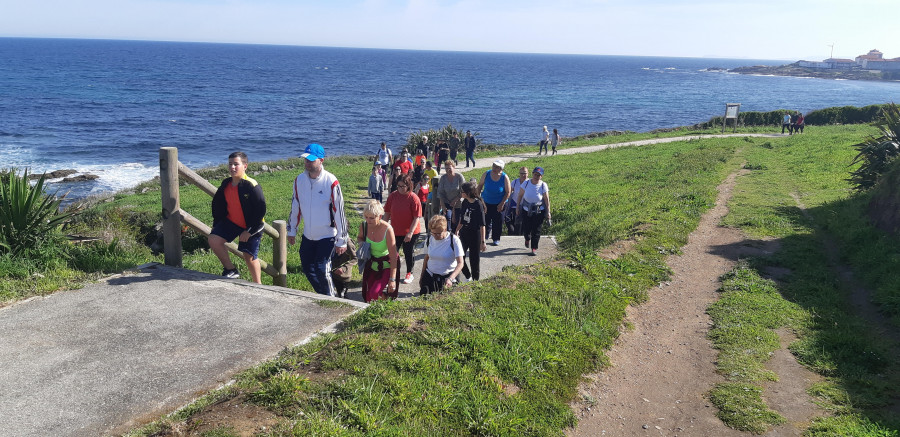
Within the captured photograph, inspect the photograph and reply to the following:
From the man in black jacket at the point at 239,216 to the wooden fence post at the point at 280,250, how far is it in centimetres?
58

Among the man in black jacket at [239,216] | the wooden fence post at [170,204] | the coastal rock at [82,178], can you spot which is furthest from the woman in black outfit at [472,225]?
the coastal rock at [82,178]

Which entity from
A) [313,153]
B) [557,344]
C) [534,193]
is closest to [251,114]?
[534,193]

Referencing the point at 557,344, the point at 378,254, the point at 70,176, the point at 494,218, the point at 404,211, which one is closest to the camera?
the point at 557,344

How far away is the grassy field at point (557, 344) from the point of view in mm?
4047

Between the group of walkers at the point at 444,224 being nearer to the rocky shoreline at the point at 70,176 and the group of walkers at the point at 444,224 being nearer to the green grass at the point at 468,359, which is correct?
the green grass at the point at 468,359

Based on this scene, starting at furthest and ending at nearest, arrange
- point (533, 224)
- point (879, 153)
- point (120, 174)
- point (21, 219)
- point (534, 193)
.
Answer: point (120, 174) → point (879, 153) → point (533, 224) → point (534, 193) → point (21, 219)

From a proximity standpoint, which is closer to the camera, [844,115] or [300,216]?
[300,216]

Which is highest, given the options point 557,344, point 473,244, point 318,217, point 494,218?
point 318,217

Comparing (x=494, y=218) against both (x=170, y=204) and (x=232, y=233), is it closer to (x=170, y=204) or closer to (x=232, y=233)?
(x=232, y=233)

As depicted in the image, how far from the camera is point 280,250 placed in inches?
295

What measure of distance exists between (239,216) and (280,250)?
0.92 metres

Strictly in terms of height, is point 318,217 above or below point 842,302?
above

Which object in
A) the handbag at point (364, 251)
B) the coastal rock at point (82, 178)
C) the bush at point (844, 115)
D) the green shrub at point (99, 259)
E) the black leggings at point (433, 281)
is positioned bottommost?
the coastal rock at point (82, 178)

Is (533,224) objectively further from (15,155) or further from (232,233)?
(15,155)
